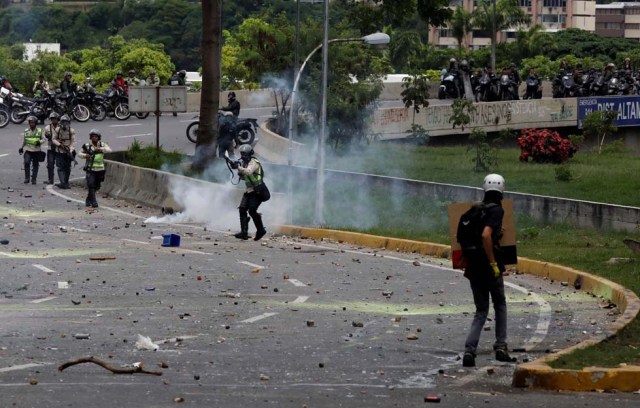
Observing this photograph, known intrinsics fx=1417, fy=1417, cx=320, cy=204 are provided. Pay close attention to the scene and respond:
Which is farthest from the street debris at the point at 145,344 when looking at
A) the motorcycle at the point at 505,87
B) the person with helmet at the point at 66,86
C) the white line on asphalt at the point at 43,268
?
the motorcycle at the point at 505,87

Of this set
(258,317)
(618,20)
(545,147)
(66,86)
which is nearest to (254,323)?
(258,317)

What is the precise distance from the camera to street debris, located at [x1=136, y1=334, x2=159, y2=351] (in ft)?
43.1

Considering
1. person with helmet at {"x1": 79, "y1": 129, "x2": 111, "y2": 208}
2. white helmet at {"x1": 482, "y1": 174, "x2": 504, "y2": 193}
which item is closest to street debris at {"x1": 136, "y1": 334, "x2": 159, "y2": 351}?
white helmet at {"x1": 482, "y1": 174, "x2": 504, "y2": 193}

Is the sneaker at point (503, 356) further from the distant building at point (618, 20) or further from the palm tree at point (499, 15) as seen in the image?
the distant building at point (618, 20)

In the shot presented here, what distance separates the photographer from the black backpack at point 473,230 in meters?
12.8

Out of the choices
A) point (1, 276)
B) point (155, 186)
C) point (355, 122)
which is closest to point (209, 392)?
point (1, 276)

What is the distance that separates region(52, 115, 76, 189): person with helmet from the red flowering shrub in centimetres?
1519

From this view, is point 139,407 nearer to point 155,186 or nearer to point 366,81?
point 155,186

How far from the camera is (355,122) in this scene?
1790 inches

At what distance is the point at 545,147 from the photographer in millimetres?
42844

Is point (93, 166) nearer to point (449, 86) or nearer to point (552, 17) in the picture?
point (449, 86)

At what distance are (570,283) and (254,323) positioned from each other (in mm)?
5975

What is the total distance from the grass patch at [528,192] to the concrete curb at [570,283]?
0.79 feet

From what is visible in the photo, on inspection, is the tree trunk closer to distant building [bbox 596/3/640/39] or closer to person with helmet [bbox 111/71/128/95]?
person with helmet [bbox 111/71/128/95]
